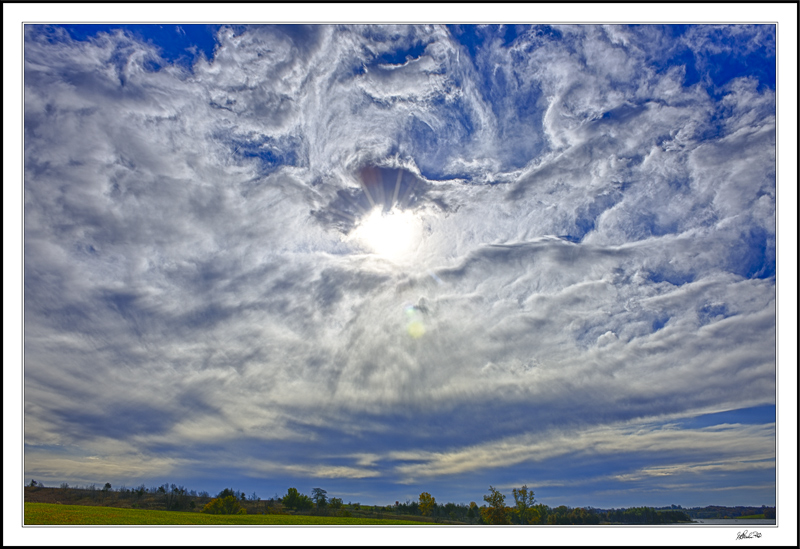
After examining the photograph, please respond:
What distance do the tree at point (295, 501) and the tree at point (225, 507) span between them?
57.4 ft

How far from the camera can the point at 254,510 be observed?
416ft

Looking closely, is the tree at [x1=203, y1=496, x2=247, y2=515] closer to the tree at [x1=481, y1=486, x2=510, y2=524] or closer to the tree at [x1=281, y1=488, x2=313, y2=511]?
the tree at [x1=281, y1=488, x2=313, y2=511]

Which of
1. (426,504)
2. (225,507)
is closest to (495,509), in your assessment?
(426,504)

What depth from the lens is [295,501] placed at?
132375 mm

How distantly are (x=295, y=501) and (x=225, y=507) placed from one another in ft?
83.8

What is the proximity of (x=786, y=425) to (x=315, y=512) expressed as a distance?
134 metres

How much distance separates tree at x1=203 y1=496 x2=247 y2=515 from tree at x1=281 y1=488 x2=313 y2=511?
57.4ft

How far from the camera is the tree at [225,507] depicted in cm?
11400

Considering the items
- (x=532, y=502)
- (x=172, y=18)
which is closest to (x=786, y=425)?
(x=172, y=18)

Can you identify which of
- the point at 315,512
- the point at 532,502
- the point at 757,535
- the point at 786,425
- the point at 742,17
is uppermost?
the point at 742,17

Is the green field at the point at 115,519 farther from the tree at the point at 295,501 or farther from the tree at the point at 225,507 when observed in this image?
the tree at the point at 295,501

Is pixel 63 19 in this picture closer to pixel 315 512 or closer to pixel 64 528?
pixel 64 528

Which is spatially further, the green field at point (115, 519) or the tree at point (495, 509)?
the tree at point (495, 509)

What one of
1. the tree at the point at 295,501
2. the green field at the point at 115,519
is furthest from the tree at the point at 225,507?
the green field at the point at 115,519
